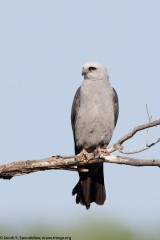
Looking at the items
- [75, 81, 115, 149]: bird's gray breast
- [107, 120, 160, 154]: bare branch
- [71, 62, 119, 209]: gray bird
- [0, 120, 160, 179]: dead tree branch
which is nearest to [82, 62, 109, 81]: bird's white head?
[71, 62, 119, 209]: gray bird

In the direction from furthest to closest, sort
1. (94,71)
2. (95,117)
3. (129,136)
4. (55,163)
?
1. (94,71)
2. (95,117)
3. (55,163)
4. (129,136)

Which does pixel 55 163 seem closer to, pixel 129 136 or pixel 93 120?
pixel 129 136

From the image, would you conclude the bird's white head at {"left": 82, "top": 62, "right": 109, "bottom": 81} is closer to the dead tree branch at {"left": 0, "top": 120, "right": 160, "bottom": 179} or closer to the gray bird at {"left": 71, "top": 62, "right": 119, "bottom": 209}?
the gray bird at {"left": 71, "top": 62, "right": 119, "bottom": 209}

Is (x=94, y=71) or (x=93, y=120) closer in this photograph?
(x=93, y=120)

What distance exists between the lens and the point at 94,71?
40.7 feet

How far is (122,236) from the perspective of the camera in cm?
2578

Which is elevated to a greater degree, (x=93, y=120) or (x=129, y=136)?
(x=93, y=120)

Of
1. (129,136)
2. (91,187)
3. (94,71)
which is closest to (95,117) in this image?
(94,71)

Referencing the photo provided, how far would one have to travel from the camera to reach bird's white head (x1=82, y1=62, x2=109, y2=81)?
40.5 ft

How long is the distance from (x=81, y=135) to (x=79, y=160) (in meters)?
1.13

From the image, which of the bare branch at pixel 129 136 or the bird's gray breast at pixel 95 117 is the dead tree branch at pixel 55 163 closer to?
the bare branch at pixel 129 136

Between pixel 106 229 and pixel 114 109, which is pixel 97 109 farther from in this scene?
pixel 106 229

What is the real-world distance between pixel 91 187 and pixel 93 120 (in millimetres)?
1379

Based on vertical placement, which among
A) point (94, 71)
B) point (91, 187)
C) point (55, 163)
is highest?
point (94, 71)
